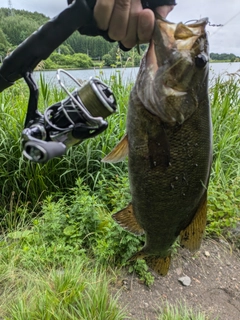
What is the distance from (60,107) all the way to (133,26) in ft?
1.35

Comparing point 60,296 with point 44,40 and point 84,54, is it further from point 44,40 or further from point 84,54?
point 84,54

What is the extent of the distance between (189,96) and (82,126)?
0.50m

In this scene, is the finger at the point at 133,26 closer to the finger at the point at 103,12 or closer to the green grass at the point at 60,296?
the finger at the point at 103,12

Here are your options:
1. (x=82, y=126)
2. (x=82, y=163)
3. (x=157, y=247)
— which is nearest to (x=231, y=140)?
(x=82, y=163)

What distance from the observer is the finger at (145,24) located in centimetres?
119

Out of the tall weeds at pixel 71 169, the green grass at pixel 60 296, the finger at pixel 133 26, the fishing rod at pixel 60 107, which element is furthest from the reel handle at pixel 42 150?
the tall weeds at pixel 71 169

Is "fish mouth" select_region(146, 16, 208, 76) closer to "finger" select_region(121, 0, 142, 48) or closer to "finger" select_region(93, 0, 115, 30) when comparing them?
"finger" select_region(121, 0, 142, 48)

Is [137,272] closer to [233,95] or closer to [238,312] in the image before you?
[238,312]

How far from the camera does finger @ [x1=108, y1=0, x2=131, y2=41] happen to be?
1146 mm

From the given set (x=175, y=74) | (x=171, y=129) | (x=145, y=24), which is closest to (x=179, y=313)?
(x=171, y=129)

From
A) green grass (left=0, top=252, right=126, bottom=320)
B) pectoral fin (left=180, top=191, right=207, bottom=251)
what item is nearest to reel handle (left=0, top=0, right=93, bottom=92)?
pectoral fin (left=180, top=191, right=207, bottom=251)

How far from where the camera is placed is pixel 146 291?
2.83 metres

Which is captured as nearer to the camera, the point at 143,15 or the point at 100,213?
the point at 143,15

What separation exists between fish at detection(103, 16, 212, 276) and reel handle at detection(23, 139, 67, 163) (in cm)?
45
